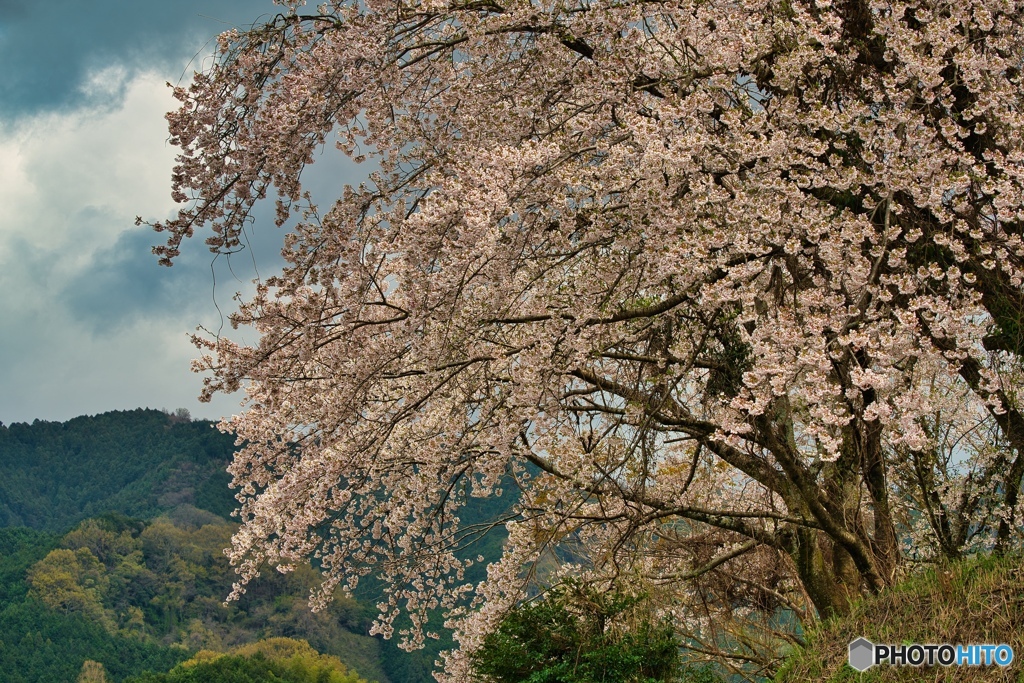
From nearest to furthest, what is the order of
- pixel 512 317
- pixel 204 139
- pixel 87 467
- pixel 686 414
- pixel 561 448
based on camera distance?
pixel 204 139, pixel 512 317, pixel 686 414, pixel 561 448, pixel 87 467

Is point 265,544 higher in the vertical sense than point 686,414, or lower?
lower

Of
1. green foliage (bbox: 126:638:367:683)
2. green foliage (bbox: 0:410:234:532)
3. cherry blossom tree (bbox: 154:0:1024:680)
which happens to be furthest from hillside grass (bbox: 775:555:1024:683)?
green foliage (bbox: 0:410:234:532)

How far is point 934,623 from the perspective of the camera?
546cm

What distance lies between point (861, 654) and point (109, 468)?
58.8m

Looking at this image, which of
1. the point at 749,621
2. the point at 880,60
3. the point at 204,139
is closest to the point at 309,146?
the point at 204,139

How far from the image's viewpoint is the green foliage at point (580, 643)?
6.71 meters

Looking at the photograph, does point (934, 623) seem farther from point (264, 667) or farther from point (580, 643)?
point (264, 667)

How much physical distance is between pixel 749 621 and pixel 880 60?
5347 mm

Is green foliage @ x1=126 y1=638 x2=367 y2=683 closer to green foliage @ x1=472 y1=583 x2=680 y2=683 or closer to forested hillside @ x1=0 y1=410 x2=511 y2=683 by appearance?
forested hillside @ x1=0 y1=410 x2=511 y2=683

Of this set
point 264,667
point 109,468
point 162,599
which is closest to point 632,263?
point 264,667

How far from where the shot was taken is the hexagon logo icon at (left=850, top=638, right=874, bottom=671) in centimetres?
548

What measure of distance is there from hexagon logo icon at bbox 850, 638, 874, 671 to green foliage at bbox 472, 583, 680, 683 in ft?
5.24

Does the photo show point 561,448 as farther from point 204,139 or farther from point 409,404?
point 204,139

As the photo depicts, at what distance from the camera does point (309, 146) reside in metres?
5.41
